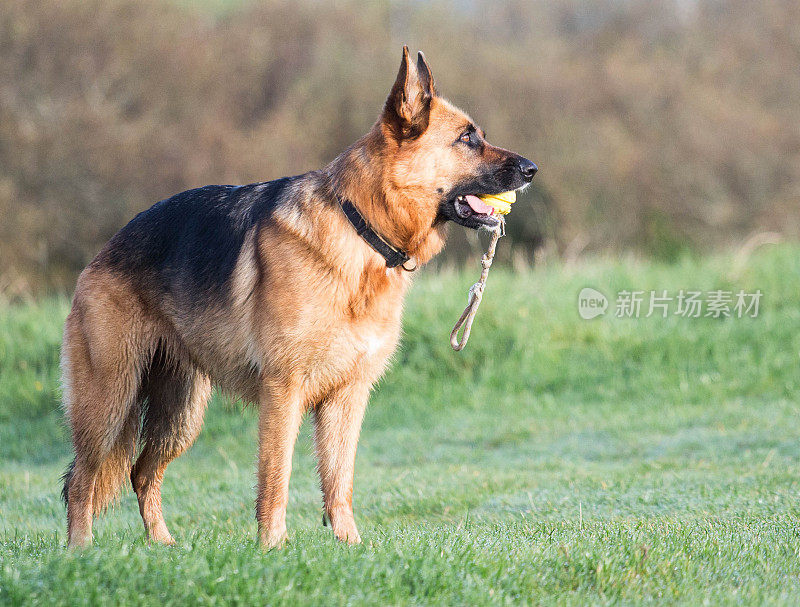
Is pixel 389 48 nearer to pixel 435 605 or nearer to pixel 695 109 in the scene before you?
pixel 695 109

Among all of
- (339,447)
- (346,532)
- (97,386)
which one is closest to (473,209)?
(339,447)

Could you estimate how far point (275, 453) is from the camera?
443 cm

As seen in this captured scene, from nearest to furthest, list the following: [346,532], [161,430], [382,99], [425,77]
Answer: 1. [425,77]
2. [346,532]
3. [161,430]
4. [382,99]

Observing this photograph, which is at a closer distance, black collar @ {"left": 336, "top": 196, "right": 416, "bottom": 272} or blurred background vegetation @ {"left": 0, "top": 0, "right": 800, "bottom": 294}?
black collar @ {"left": 336, "top": 196, "right": 416, "bottom": 272}

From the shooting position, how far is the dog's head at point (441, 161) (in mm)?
4570

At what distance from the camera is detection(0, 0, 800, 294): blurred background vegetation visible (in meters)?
20.8

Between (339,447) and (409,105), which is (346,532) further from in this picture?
(409,105)

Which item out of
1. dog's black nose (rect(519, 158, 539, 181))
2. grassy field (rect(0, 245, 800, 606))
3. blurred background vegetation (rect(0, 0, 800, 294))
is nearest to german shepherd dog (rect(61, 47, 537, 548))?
dog's black nose (rect(519, 158, 539, 181))

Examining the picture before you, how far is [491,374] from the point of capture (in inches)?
356

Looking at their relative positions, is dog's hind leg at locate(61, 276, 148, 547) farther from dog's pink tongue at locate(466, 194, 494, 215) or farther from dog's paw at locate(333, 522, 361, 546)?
dog's pink tongue at locate(466, 194, 494, 215)

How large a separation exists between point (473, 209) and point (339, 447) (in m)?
1.47

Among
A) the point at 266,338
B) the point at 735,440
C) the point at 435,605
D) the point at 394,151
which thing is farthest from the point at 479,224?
the point at 735,440

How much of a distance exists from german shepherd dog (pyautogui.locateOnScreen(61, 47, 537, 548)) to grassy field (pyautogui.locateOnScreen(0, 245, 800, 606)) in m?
0.47

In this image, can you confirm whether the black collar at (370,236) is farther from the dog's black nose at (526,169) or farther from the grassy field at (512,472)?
the grassy field at (512,472)
